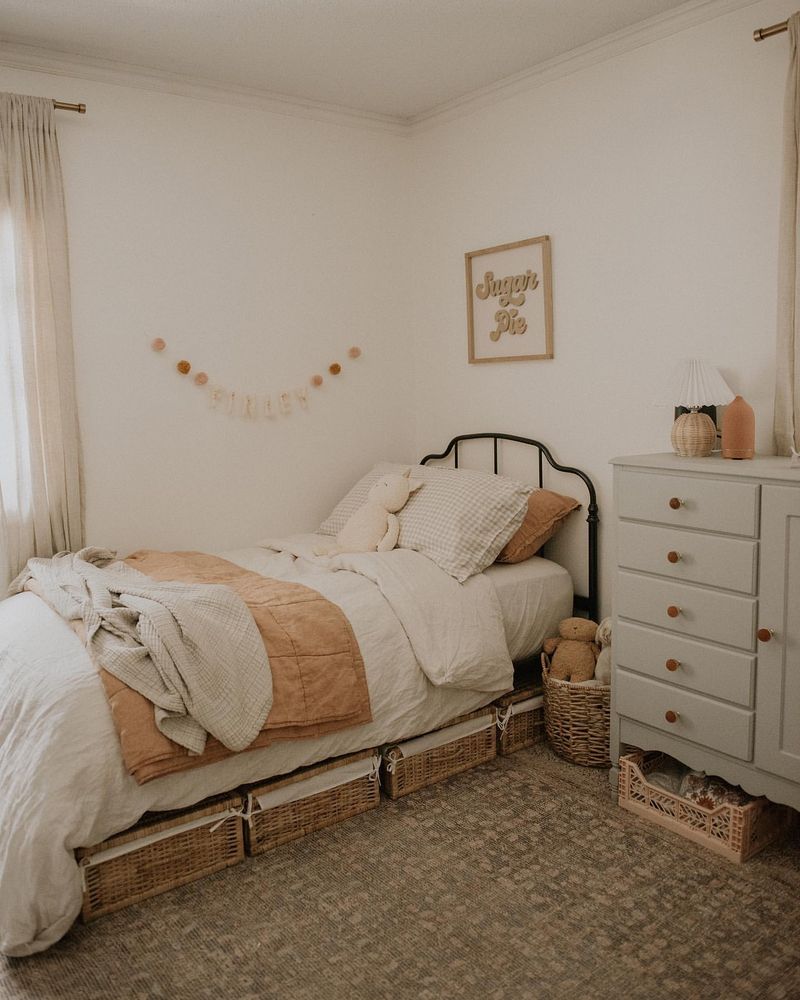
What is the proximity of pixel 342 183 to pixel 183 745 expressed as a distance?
2772mm

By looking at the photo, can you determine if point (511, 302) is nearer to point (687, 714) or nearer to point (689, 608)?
point (689, 608)

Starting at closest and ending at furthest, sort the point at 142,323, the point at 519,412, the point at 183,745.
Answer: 1. the point at 183,745
2. the point at 142,323
3. the point at 519,412

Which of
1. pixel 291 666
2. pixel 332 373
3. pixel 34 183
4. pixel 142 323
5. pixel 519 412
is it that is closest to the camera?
pixel 291 666

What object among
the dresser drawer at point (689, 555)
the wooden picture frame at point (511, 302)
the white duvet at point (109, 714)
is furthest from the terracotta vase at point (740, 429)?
the wooden picture frame at point (511, 302)

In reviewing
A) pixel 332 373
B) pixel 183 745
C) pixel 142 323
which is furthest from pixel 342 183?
pixel 183 745

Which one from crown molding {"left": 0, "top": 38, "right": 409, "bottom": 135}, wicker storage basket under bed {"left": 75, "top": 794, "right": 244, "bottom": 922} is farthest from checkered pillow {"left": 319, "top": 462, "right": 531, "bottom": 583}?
crown molding {"left": 0, "top": 38, "right": 409, "bottom": 135}

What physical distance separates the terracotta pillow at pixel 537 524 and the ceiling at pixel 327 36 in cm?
173

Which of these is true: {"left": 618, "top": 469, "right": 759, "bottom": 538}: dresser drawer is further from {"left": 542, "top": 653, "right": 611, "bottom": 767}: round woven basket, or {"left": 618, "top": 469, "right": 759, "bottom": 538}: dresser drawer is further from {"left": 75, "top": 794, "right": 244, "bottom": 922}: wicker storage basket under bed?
{"left": 75, "top": 794, "right": 244, "bottom": 922}: wicker storage basket under bed

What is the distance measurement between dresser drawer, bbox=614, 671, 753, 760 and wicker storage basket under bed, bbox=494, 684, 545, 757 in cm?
45

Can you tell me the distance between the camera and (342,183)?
398cm

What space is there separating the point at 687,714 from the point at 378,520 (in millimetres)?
1388

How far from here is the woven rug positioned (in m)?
1.96

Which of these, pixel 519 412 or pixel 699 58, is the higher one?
pixel 699 58

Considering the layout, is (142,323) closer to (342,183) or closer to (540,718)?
(342,183)
